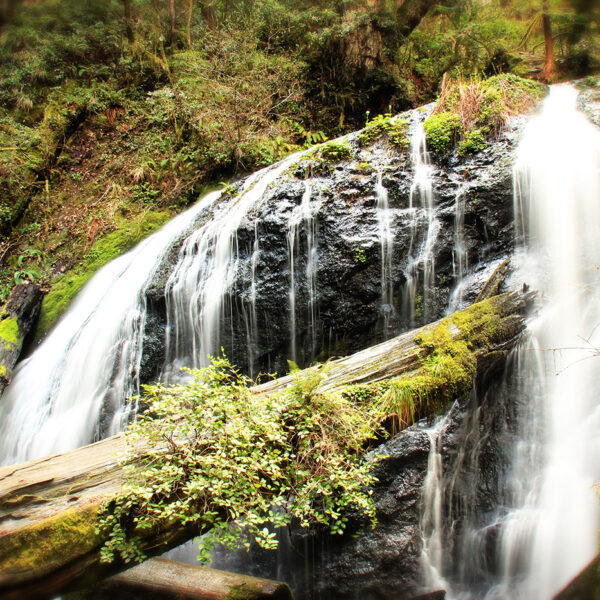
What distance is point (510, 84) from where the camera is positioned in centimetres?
706

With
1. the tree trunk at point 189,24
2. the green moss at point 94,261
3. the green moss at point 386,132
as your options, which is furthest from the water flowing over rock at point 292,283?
the tree trunk at point 189,24

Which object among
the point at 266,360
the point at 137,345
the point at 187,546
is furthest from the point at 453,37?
the point at 187,546

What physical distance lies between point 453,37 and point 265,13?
484 cm

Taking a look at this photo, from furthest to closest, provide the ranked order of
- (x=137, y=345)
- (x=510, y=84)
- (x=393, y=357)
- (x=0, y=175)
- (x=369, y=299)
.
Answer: (x=0, y=175), (x=510, y=84), (x=137, y=345), (x=369, y=299), (x=393, y=357)

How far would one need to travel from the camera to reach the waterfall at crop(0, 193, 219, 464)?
5.89 metres

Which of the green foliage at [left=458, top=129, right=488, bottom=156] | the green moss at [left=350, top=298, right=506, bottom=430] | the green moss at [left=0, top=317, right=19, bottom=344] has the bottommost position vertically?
the green moss at [left=350, top=298, right=506, bottom=430]

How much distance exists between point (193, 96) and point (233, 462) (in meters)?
10.00

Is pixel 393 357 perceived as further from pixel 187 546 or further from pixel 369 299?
pixel 187 546

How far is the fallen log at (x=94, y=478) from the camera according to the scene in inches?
95.8

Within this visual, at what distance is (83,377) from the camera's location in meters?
6.31

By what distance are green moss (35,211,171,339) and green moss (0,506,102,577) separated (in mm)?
6695

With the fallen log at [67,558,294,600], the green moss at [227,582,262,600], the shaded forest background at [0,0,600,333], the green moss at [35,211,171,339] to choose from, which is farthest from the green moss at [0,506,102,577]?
the shaded forest background at [0,0,600,333]

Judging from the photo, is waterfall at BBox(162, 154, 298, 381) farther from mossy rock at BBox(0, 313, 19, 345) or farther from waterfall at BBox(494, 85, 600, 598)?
waterfall at BBox(494, 85, 600, 598)

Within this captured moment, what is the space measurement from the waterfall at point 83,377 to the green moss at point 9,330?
0.47 metres
